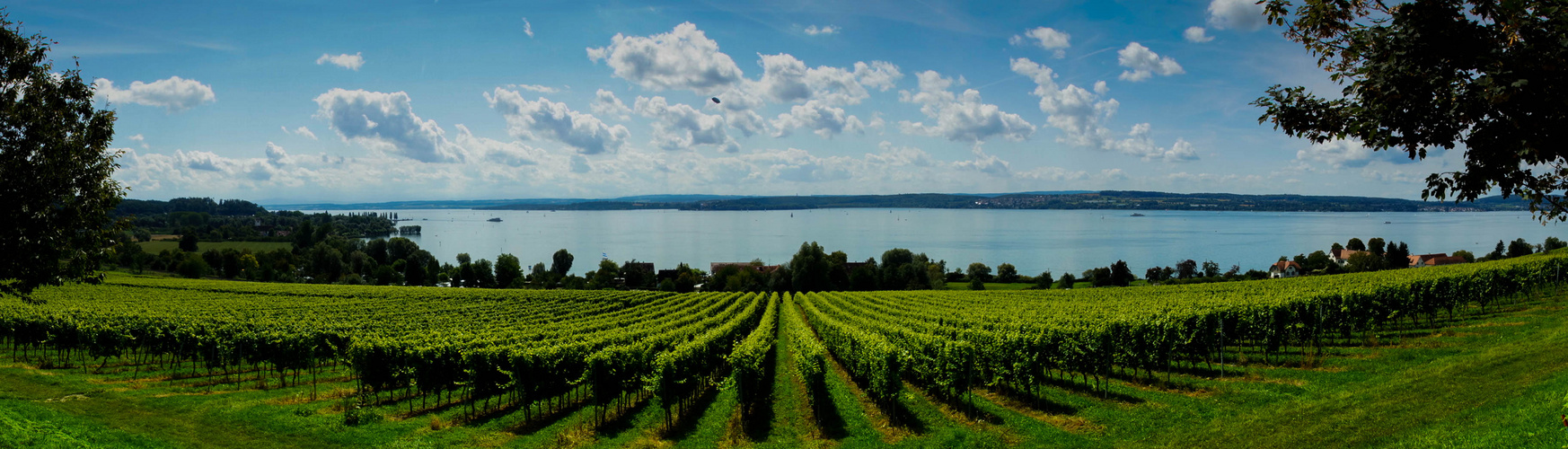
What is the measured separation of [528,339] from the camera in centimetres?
2273

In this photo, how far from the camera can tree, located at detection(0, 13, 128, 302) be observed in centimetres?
1183

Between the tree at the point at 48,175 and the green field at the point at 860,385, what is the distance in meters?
2.71

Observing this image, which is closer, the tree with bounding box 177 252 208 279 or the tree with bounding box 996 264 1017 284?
the tree with bounding box 996 264 1017 284

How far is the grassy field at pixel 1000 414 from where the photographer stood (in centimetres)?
1097

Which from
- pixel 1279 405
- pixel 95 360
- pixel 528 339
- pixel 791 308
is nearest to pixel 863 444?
pixel 1279 405

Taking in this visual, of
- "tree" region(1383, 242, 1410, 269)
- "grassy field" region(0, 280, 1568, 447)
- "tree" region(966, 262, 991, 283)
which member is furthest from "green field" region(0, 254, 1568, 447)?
"tree" region(966, 262, 991, 283)

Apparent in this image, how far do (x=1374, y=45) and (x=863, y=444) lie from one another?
31.9 ft

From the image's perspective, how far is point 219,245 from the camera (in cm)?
12412

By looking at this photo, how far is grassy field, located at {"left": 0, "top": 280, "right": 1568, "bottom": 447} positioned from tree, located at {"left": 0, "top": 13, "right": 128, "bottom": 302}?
2748 millimetres

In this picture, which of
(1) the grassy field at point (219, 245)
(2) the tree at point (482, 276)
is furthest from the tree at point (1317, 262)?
(1) the grassy field at point (219, 245)

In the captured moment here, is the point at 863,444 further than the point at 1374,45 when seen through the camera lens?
Yes

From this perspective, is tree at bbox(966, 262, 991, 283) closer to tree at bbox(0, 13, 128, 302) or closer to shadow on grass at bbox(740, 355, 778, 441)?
shadow on grass at bbox(740, 355, 778, 441)

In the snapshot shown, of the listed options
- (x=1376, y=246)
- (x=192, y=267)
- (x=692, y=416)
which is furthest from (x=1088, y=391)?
(x=192, y=267)

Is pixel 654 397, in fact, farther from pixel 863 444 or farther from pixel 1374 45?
pixel 1374 45
